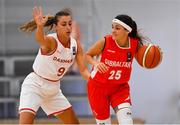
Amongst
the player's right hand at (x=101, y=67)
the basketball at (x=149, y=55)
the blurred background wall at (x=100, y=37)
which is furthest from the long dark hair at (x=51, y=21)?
the blurred background wall at (x=100, y=37)

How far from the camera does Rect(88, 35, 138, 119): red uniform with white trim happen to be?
4.18m

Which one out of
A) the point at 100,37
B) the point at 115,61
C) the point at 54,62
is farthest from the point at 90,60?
the point at 100,37

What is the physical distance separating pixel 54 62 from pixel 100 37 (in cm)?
449

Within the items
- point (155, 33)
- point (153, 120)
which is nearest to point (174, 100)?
point (153, 120)

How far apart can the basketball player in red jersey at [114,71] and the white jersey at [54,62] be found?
0.77 feet

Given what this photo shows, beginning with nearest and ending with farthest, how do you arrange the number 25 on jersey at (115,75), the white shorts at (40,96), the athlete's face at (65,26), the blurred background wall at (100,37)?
the white shorts at (40,96) < the athlete's face at (65,26) < the number 25 on jersey at (115,75) < the blurred background wall at (100,37)

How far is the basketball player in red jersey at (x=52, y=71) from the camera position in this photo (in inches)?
156

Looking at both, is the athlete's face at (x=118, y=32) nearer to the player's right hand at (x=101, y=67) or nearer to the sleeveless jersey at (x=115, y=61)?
the sleeveless jersey at (x=115, y=61)

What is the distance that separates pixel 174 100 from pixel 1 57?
327 cm

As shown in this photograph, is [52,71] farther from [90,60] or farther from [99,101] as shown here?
[99,101]

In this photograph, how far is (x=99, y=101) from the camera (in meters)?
4.27

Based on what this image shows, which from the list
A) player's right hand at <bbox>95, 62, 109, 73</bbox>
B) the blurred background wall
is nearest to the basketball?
player's right hand at <bbox>95, 62, 109, 73</bbox>

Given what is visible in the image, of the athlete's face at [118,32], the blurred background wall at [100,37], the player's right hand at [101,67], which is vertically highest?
the athlete's face at [118,32]

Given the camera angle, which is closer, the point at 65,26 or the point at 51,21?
the point at 65,26
